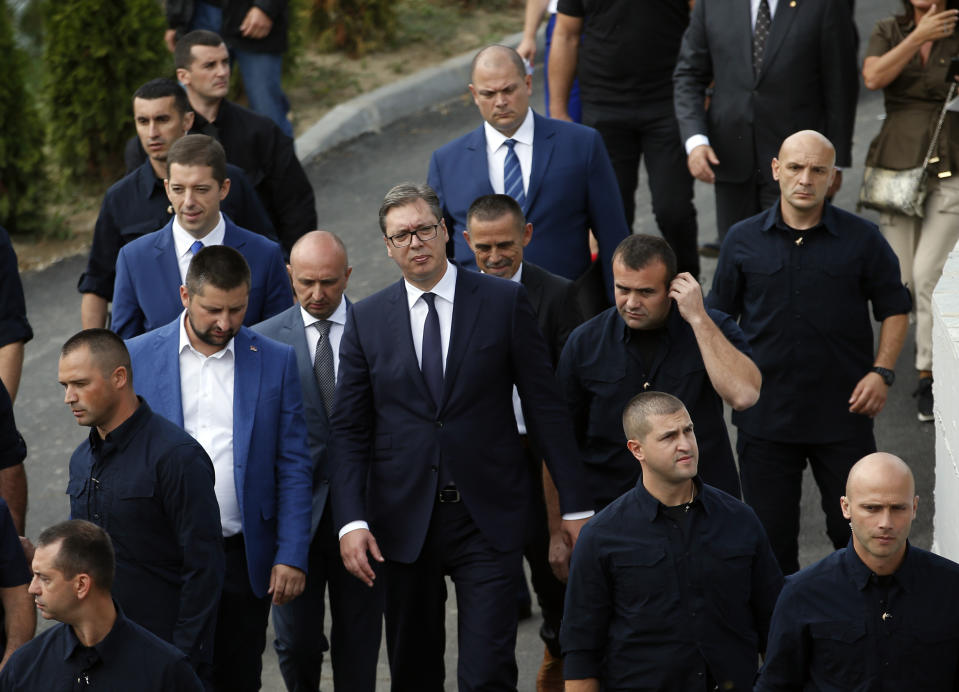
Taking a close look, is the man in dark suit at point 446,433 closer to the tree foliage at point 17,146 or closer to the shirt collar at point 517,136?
the shirt collar at point 517,136

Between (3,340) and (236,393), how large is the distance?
168 centimetres

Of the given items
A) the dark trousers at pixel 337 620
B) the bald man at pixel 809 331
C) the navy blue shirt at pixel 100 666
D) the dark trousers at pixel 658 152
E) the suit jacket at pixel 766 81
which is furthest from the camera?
the dark trousers at pixel 658 152

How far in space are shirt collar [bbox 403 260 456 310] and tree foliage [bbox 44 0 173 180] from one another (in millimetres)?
6031

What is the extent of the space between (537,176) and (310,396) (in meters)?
1.76

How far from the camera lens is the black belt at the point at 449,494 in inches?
225

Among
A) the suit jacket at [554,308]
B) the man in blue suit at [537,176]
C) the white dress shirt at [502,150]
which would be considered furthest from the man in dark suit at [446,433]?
the white dress shirt at [502,150]

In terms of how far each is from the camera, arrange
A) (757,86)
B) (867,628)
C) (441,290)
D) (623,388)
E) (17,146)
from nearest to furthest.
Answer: (867,628) < (441,290) < (623,388) < (757,86) < (17,146)

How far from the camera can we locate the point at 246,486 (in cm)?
583

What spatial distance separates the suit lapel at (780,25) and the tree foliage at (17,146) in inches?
219

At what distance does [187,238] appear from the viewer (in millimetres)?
6812

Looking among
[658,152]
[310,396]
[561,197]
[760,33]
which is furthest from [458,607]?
[658,152]

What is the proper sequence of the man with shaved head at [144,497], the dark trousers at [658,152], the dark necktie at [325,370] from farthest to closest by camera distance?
the dark trousers at [658,152]
the dark necktie at [325,370]
the man with shaved head at [144,497]

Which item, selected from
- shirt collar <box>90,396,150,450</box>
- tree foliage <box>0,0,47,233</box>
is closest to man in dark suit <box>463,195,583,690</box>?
shirt collar <box>90,396,150,450</box>

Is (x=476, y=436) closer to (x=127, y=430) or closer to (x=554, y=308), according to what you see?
(x=554, y=308)
